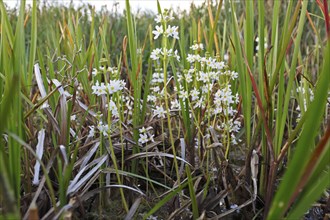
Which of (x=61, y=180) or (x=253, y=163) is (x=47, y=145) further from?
(x=253, y=163)

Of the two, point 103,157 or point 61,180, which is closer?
point 61,180

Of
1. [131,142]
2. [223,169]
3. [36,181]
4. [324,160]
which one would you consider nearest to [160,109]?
[131,142]

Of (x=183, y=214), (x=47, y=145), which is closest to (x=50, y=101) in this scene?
(x=47, y=145)

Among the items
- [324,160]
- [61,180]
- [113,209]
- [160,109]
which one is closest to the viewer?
[324,160]

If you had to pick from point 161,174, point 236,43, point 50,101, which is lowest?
point 161,174

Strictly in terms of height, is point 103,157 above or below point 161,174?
above

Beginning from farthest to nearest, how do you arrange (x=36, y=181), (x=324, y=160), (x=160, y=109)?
(x=160, y=109)
(x=36, y=181)
(x=324, y=160)

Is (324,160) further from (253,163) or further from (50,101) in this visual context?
(50,101)

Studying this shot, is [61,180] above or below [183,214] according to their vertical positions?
above

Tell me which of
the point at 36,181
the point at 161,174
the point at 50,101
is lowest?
the point at 161,174
